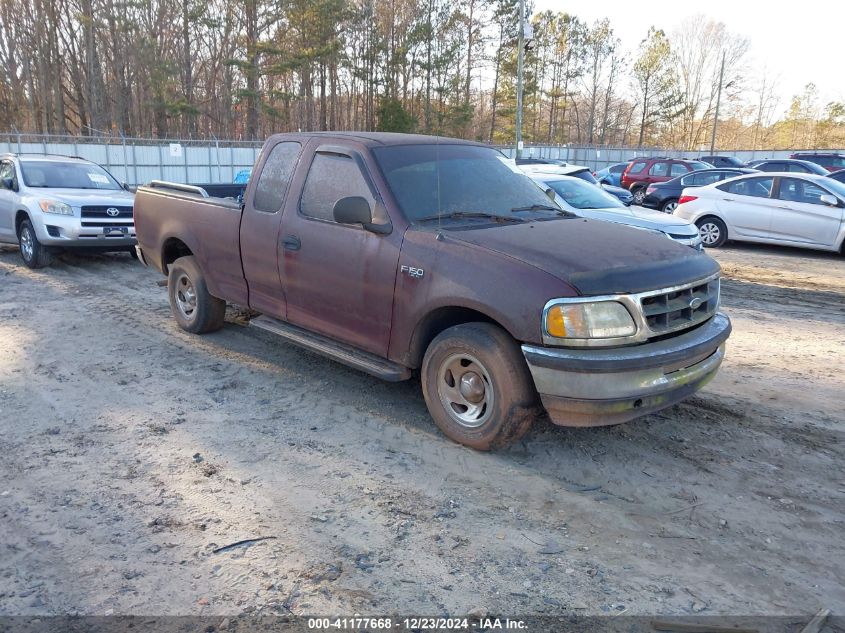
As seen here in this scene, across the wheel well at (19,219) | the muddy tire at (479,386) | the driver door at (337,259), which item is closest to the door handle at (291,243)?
the driver door at (337,259)

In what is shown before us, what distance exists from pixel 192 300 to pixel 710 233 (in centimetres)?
1136

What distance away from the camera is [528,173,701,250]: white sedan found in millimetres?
10273

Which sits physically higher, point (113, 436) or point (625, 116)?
point (625, 116)

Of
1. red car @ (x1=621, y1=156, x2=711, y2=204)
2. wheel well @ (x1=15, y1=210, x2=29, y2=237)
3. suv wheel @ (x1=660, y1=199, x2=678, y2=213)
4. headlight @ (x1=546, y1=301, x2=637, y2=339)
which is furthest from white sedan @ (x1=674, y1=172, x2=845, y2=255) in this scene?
wheel well @ (x1=15, y1=210, x2=29, y2=237)

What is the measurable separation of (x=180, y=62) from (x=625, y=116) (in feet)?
153

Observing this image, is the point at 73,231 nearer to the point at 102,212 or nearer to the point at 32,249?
the point at 102,212

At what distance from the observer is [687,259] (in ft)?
14.6

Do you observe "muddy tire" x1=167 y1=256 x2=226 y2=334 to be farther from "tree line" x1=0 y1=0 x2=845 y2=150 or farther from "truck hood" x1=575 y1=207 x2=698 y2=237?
"tree line" x1=0 y1=0 x2=845 y2=150

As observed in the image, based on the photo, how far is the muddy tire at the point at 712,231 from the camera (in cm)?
1411

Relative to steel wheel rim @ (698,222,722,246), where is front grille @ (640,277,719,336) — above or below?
above

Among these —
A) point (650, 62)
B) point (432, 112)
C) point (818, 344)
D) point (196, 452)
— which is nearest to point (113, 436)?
point (196, 452)

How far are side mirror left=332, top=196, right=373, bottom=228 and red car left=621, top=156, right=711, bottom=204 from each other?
1919 cm

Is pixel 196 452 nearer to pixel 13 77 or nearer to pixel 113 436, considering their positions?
pixel 113 436

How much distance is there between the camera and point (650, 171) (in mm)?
23109
